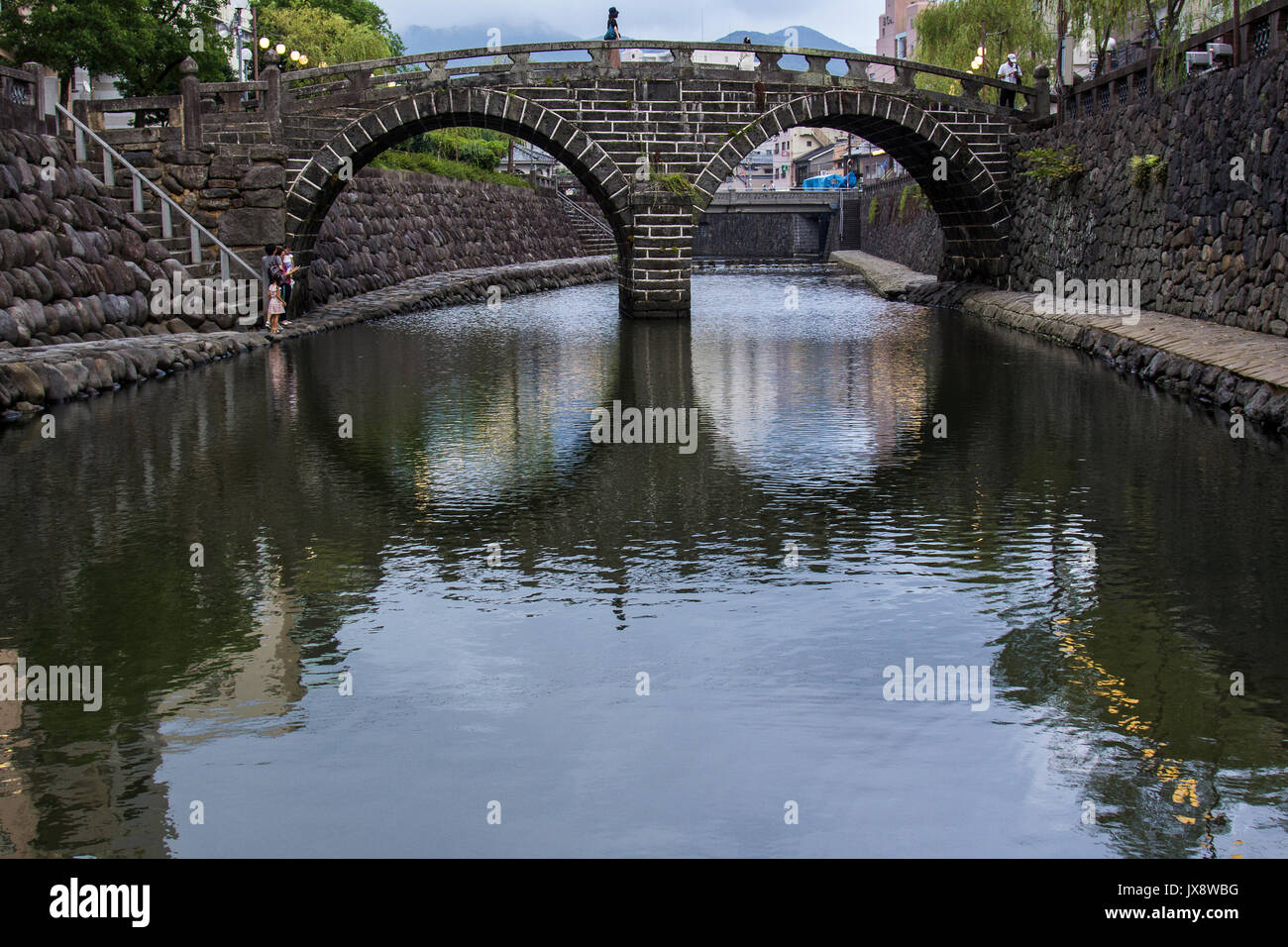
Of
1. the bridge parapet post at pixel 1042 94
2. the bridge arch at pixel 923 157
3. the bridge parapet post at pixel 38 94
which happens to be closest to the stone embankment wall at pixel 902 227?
the bridge arch at pixel 923 157

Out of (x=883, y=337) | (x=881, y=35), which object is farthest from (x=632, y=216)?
(x=881, y=35)

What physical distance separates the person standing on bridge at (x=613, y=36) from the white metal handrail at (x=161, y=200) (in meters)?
9.90

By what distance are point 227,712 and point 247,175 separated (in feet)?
82.4

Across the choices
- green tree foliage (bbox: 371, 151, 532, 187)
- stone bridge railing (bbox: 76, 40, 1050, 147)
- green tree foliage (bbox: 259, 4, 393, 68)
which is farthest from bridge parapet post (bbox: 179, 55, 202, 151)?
green tree foliage (bbox: 259, 4, 393, 68)

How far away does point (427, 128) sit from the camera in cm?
3459

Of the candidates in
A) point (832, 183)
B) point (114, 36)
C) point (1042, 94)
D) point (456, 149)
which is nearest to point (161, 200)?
point (114, 36)

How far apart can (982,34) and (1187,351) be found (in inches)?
1379

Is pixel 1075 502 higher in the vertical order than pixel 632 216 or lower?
lower

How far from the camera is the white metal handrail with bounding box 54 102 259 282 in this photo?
87.0 feet

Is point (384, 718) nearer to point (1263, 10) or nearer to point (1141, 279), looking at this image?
point (1263, 10)

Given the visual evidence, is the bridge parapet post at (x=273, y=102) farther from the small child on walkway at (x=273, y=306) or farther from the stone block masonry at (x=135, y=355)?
the small child on walkway at (x=273, y=306)

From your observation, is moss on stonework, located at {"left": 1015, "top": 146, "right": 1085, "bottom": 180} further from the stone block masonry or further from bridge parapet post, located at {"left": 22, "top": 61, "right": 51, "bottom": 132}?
bridge parapet post, located at {"left": 22, "top": 61, "right": 51, "bottom": 132}
